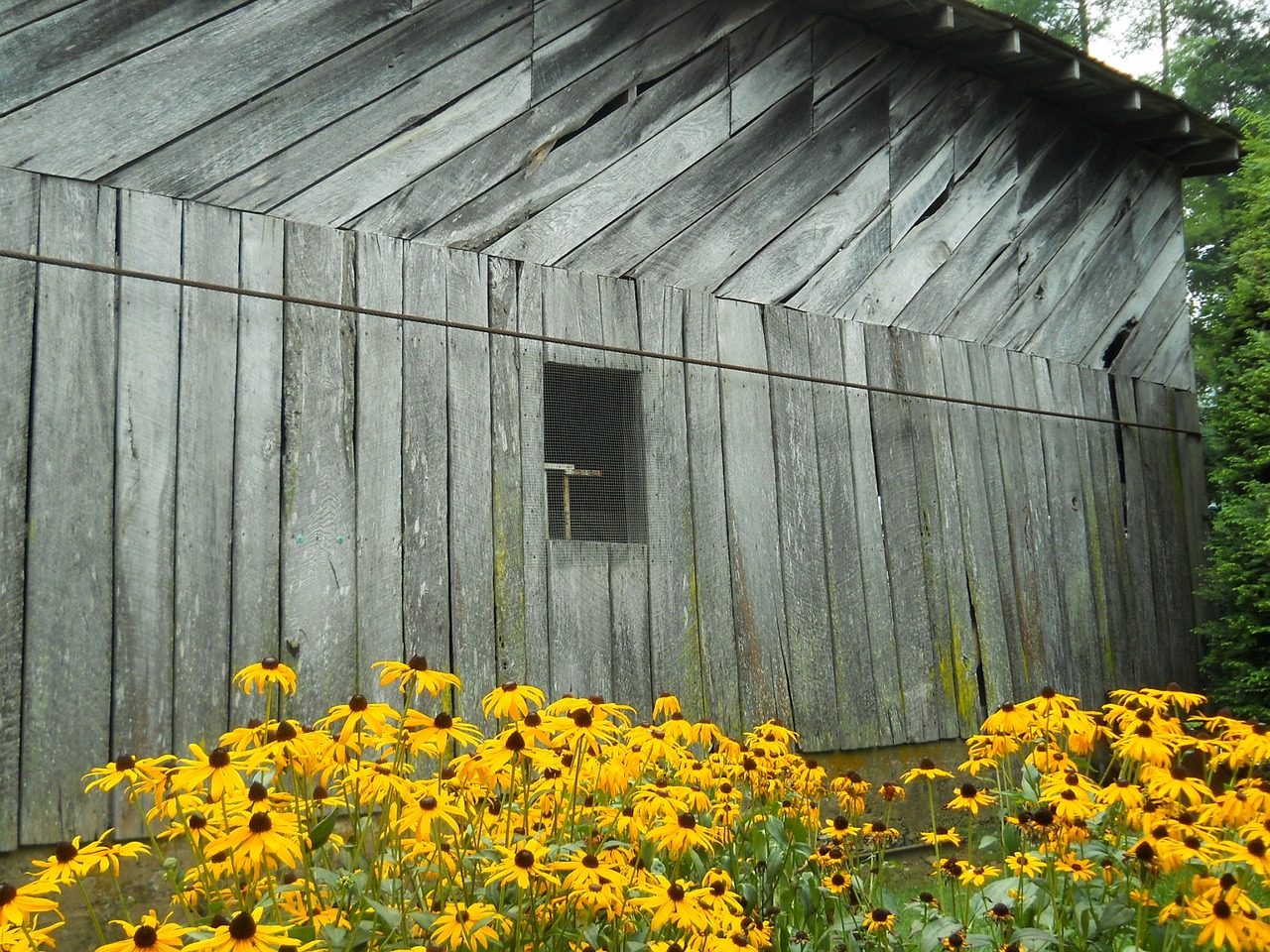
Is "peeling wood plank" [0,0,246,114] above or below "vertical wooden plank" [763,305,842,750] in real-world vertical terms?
above

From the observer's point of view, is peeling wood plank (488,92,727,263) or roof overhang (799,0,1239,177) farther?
roof overhang (799,0,1239,177)

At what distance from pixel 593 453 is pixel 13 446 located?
90.2 inches

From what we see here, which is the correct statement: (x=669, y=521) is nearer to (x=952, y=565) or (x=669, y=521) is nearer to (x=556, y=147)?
(x=556, y=147)

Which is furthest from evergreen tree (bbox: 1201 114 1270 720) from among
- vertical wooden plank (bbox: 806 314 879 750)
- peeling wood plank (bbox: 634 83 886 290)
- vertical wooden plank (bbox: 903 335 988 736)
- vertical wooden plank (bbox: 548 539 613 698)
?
vertical wooden plank (bbox: 548 539 613 698)

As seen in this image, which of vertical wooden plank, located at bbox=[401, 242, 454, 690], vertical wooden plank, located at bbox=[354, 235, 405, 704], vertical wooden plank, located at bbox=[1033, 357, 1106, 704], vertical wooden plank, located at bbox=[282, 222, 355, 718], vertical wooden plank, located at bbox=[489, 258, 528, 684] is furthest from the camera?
vertical wooden plank, located at bbox=[1033, 357, 1106, 704]

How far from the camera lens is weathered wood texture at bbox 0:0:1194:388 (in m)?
4.22

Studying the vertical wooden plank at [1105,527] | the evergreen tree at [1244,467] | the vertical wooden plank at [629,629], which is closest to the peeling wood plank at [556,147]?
the vertical wooden plank at [629,629]

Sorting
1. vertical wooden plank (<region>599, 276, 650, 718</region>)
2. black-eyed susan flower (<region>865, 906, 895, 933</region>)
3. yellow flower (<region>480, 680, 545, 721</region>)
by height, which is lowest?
black-eyed susan flower (<region>865, 906, 895, 933</region>)

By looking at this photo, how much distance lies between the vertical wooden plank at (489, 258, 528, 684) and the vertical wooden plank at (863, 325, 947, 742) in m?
2.15

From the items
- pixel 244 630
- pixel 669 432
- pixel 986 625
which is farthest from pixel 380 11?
pixel 986 625

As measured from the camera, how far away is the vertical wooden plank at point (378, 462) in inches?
170

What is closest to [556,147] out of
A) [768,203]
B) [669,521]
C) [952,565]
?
[768,203]

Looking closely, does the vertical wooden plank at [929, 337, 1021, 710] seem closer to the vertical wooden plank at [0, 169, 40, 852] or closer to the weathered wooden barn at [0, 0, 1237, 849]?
the weathered wooden barn at [0, 0, 1237, 849]

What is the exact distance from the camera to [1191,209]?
1357 cm
